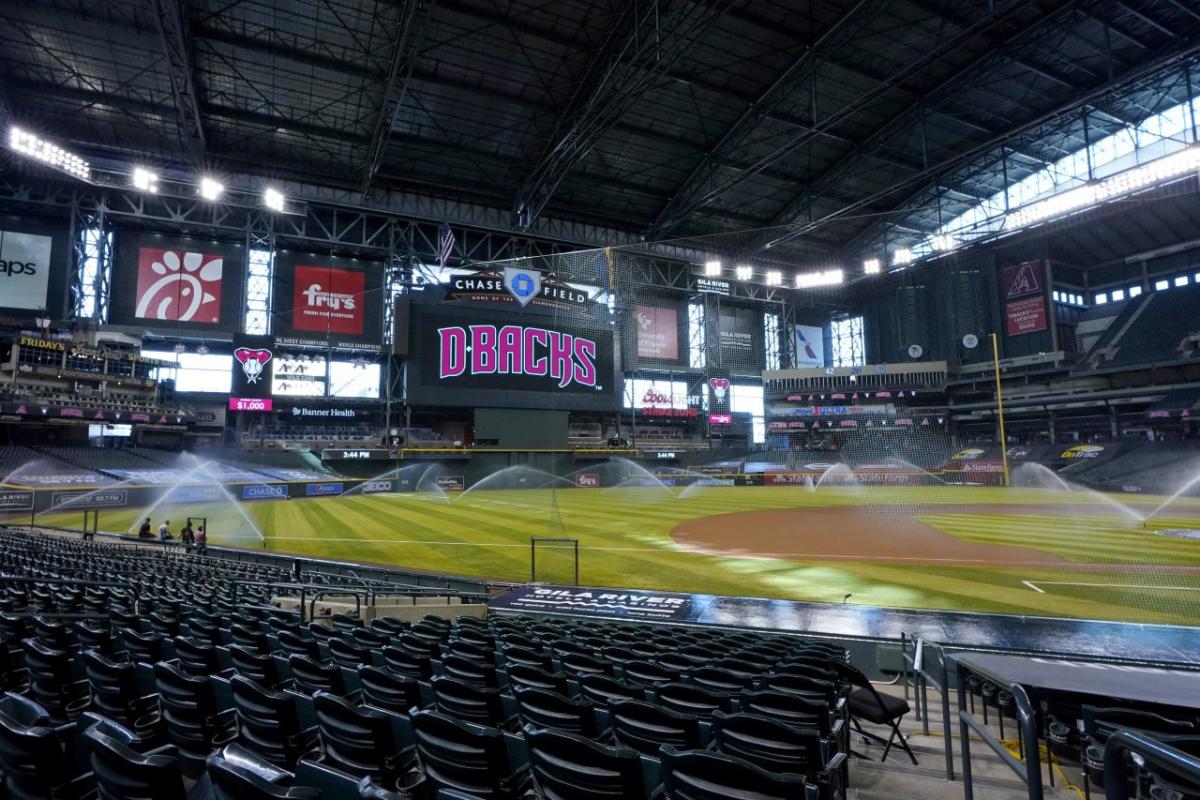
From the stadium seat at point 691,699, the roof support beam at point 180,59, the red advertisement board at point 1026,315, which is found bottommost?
the stadium seat at point 691,699

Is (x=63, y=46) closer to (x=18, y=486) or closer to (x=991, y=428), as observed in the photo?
(x=18, y=486)

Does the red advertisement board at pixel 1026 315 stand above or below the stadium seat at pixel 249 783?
above

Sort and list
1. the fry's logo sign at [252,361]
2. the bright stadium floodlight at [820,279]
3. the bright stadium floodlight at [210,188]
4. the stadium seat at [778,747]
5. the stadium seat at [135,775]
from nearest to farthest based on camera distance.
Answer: the stadium seat at [135,775] < the stadium seat at [778,747] < the bright stadium floodlight at [820,279] < the bright stadium floodlight at [210,188] < the fry's logo sign at [252,361]

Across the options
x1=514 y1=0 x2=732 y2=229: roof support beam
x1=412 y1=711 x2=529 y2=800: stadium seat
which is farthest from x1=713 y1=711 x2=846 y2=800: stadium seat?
x1=514 y1=0 x2=732 y2=229: roof support beam

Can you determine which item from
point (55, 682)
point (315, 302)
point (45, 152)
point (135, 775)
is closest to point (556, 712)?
point (135, 775)

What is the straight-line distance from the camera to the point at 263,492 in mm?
37312

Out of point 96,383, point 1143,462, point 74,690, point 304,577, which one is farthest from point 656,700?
point 96,383

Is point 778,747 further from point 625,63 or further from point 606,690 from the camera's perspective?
point 625,63

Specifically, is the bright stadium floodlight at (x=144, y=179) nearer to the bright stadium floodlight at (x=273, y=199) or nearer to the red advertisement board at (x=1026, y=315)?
the bright stadium floodlight at (x=273, y=199)

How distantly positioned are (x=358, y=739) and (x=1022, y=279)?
5193 cm

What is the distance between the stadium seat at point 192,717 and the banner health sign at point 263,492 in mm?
38020

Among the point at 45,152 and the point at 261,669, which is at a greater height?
the point at 45,152

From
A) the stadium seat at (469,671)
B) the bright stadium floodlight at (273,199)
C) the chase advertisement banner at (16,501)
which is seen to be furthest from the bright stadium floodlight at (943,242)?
the chase advertisement banner at (16,501)

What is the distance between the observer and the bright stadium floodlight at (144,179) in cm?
3653
